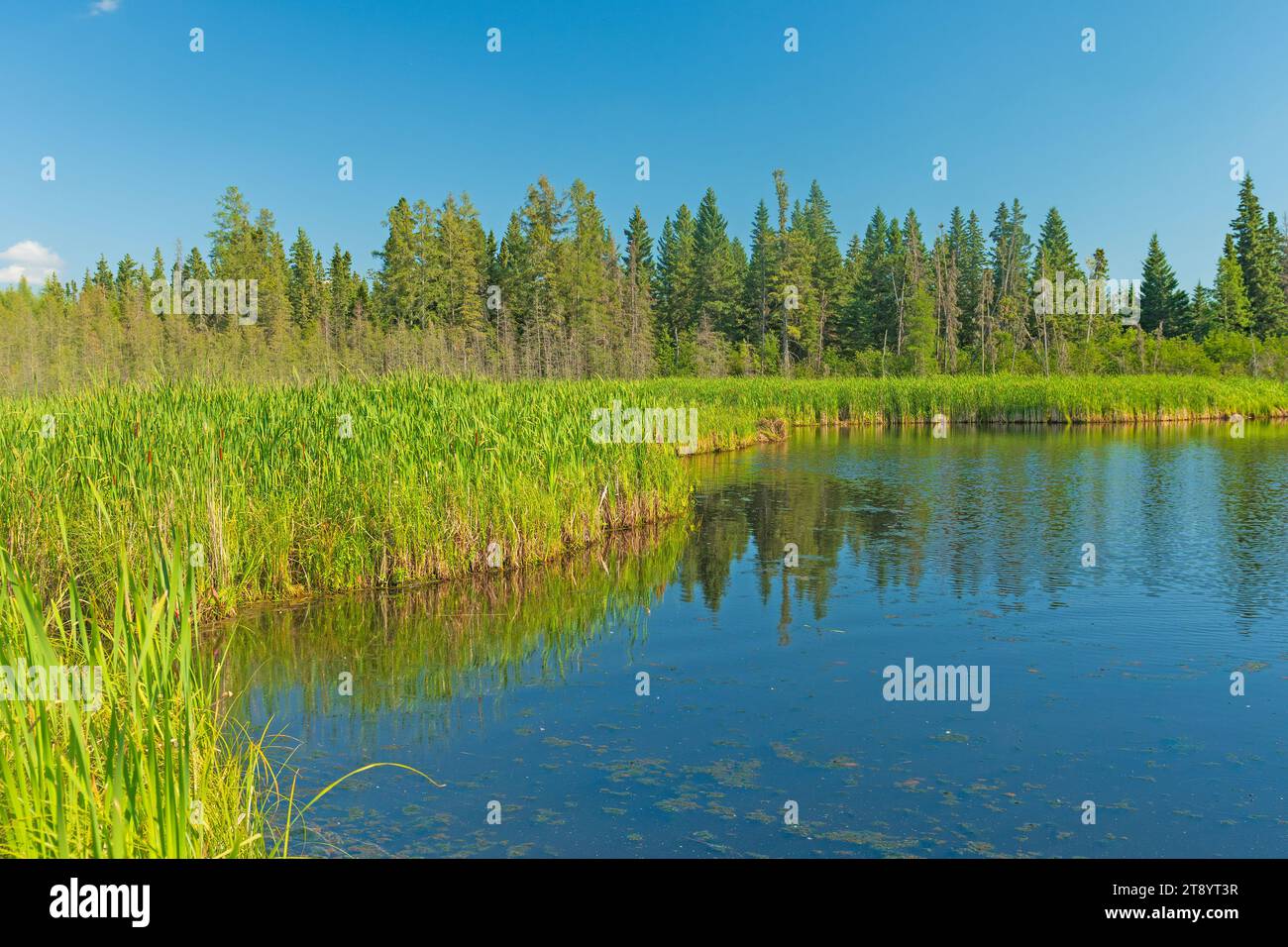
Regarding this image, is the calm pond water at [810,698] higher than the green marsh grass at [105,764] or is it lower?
lower

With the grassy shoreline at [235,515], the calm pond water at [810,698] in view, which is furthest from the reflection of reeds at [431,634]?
the grassy shoreline at [235,515]

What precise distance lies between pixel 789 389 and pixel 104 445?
29305 millimetres

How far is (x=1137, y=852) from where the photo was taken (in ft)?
15.2

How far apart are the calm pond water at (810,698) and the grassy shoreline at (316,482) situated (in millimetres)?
601

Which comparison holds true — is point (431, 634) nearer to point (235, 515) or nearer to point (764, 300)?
point (235, 515)

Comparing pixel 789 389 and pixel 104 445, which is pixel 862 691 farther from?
pixel 789 389

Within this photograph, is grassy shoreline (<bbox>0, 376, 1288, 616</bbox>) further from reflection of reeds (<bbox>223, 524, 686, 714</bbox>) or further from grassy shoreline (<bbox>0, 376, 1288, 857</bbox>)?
reflection of reeds (<bbox>223, 524, 686, 714</bbox>)

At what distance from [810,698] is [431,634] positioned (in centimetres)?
360

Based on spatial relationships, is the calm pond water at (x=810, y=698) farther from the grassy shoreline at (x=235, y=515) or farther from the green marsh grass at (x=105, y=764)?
the green marsh grass at (x=105, y=764)

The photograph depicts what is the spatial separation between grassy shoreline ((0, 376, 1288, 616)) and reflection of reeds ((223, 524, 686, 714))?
0.50 meters

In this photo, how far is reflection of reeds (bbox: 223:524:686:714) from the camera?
727 cm

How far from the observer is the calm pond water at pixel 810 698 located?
4.95m
